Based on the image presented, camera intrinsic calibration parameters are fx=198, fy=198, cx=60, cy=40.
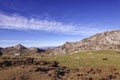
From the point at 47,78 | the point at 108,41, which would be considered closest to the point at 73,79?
the point at 47,78

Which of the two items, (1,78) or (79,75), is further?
(79,75)

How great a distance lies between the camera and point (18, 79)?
2988 cm

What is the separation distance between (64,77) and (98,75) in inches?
247

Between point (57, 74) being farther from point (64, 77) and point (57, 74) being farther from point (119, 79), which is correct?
point (119, 79)

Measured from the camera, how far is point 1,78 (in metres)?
30.2

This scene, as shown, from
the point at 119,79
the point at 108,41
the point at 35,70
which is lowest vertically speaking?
the point at 119,79

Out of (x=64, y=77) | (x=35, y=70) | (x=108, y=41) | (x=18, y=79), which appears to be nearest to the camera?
(x=18, y=79)

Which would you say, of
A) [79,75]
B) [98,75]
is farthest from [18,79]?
[98,75]

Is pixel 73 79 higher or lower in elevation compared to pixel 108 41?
lower

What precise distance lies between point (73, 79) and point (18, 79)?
28.1 ft

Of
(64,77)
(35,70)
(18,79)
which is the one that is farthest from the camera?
(35,70)

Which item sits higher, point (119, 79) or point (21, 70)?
point (21, 70)

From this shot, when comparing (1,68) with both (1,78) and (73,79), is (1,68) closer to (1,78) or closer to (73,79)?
(1,78)

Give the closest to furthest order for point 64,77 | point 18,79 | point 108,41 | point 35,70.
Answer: point 18,79 < point 64,77 < point 35,70 < point 108,41
